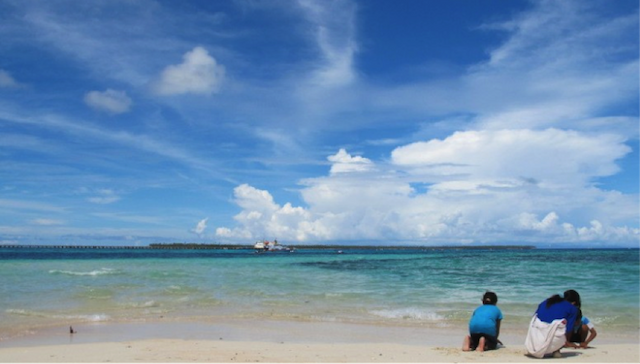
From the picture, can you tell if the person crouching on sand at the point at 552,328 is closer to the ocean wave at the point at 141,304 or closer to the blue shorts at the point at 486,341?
the blue shorts at the point at 486,341

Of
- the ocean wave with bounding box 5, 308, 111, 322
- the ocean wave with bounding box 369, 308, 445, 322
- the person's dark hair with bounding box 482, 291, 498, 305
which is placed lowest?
the ocean wave with bounding box 5, 308, 111, 322

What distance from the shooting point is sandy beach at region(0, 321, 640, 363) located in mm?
9312

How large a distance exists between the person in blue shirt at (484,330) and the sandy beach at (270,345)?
0.23 metres

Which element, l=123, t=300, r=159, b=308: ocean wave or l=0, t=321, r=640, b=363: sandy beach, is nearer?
l=0, t=321, r=640, b=363: sandy beach

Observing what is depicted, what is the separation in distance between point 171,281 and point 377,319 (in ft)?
52.1

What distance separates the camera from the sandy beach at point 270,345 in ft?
30.6

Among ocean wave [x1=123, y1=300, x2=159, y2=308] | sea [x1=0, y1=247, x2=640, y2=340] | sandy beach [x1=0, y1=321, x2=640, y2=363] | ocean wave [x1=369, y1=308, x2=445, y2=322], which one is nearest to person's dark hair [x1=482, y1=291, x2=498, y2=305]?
sandy beach [x1=0, y1=321, x2=640, y2=363]

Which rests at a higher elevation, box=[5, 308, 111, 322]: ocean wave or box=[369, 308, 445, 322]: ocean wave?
box=[369, 308, 445, 322]: ocean wave

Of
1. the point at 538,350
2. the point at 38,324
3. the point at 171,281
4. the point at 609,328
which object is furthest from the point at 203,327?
the point at 171,281

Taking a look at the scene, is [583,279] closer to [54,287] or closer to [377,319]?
[377,319]

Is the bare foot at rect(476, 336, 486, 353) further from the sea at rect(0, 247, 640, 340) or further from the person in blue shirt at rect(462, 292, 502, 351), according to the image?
the sea at rect(0, 247, 640, 340)

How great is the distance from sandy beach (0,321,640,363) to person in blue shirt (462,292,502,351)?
8.9 inches

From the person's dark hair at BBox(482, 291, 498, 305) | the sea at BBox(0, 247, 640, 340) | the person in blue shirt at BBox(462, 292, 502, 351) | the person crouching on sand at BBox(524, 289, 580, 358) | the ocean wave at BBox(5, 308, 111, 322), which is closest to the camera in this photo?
the person crouching on sand at BBox(524, 289, 580, 358)

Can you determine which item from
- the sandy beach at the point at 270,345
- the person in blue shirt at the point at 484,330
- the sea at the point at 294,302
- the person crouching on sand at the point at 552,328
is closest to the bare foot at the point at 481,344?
the person in blue shirt at the point at 484,330
